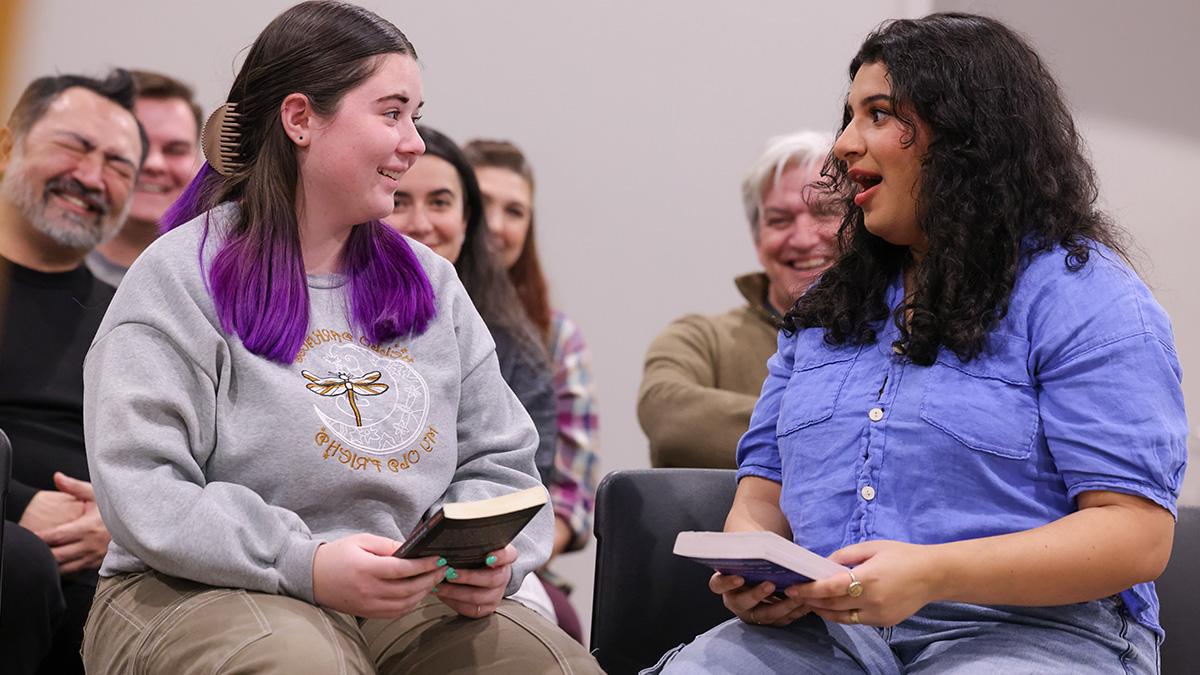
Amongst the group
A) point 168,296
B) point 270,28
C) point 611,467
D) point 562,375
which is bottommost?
point 611,467

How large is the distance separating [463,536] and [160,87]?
2205mm

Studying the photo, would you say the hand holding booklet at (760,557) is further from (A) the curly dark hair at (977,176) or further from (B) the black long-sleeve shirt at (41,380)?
(B) the black long-sleeve shirt at (41,380)

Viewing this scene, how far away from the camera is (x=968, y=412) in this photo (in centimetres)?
147

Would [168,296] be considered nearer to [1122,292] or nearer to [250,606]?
[250,606]

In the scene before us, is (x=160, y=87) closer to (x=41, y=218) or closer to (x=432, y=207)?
(x=41, y=218)

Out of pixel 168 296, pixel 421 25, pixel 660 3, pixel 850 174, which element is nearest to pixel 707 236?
pixel 660 3

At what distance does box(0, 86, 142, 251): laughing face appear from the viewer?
266 centimetres

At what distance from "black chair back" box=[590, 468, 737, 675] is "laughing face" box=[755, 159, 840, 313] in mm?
940

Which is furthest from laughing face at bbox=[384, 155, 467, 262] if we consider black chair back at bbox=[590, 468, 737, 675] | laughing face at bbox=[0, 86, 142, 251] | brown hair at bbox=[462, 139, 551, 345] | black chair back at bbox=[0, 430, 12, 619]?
black chair back at bbox=[0, 430, 12, 619]

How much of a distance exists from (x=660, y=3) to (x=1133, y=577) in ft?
9.51

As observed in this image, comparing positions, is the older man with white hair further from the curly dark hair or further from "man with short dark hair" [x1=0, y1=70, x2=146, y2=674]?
"man with short dark hair" [x1=0, y1=70, x2=146, y2=674]

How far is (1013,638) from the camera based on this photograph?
1.41 m

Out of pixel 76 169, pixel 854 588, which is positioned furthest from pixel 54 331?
pixel 854 588

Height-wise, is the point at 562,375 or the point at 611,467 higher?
the point at 562,375
